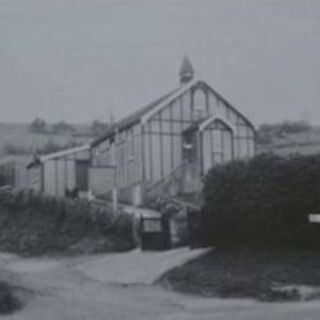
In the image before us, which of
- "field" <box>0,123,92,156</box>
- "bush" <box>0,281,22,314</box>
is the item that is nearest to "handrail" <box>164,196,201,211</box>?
"field" <box>0,123,92,156</box>

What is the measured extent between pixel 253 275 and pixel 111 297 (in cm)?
137

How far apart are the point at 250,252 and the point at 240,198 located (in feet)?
1.95

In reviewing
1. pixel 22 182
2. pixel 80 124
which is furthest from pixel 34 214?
pixel 80 124

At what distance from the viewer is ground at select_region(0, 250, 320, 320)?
5.59 metres

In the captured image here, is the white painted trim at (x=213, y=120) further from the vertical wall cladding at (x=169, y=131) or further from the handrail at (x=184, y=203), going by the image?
the handrail at (x=184, y=203)

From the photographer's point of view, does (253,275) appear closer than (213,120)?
Yes

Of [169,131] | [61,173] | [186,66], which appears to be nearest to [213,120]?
[169,131]

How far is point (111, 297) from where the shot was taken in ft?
22.0

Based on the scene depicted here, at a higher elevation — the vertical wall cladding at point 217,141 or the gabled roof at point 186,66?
the gabled roof at point 186,66

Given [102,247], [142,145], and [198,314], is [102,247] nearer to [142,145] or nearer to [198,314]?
[142,145]

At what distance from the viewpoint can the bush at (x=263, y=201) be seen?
807 cm

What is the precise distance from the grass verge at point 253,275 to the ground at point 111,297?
236 millimetres

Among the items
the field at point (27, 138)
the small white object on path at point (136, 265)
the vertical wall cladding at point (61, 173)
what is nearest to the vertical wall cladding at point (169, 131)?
the vertical wall cladding at point (61, 173)

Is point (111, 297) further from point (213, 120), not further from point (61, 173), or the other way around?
point (213, 120)
